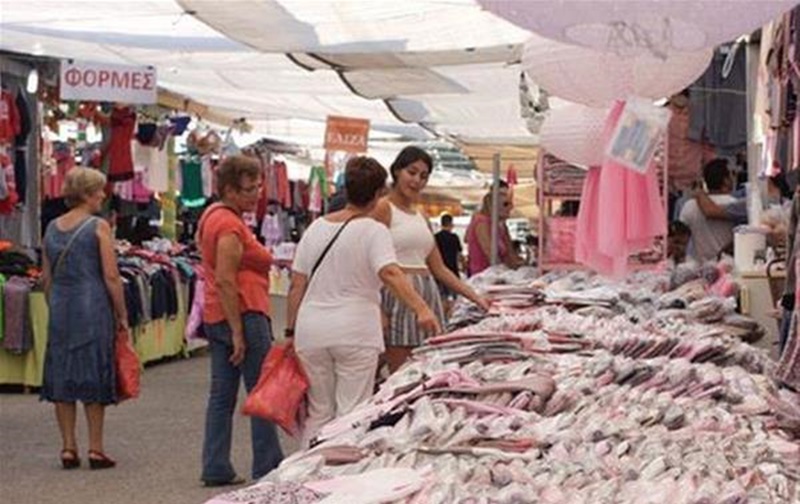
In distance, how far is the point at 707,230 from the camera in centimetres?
929

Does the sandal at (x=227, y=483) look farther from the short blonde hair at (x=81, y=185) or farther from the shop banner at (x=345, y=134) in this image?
the shop banner at (x=345, y=134)

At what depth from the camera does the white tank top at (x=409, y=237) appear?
7180 millimetres

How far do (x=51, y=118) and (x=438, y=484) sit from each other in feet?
39.9

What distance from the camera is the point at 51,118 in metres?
14.3

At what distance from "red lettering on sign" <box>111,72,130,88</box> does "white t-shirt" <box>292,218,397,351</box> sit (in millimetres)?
6402

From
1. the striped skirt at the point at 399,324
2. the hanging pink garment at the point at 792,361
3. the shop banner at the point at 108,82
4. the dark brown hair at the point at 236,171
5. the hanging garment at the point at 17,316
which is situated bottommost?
the hanging garment at the point at 17,316

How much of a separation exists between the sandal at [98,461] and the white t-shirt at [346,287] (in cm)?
213

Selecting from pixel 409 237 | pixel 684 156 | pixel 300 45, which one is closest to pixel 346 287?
pixel 409 237

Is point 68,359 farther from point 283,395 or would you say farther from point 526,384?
point 526,384

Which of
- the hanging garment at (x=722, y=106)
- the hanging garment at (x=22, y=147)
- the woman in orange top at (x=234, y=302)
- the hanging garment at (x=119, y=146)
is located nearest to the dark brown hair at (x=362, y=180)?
the woman in orange top at (x=234, y=302)

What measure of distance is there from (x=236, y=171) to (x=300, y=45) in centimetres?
351

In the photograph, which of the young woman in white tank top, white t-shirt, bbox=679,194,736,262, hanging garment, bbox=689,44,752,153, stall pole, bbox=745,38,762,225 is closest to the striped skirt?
the young woman in white tank top

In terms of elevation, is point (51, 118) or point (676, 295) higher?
point (51, 118)

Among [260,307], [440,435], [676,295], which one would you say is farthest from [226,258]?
[440,435]
